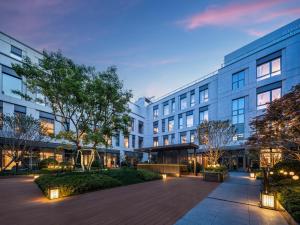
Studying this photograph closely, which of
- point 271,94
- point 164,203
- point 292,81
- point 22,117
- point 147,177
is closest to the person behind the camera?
point 164,203

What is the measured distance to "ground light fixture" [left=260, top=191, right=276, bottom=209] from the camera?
7.90 m

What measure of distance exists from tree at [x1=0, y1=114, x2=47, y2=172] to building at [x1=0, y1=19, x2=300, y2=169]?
330 cm

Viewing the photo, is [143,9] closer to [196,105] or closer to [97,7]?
[97,7]

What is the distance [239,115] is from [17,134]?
31531 millimetres

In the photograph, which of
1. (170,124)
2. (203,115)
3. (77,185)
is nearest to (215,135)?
(77,185)

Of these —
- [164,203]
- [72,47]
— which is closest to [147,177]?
[164,203]

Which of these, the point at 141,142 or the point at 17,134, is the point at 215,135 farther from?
the point at 141,142

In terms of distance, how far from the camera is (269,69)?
2827cm

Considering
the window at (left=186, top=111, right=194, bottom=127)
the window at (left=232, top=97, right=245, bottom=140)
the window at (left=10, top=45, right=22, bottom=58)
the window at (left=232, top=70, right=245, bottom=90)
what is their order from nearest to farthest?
the window at (left=10, top=45, right=22, bottom=58) → the window at (left=232, top=97, right=245, bottom=140) → the window at (left=232, top=70, right=245, bottom=90) → the window at (left=186, top=111, right=194, bottom=127)

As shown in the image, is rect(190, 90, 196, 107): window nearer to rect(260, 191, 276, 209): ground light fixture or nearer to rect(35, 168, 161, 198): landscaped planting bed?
rect(35, 168, 161, 198): landscaped planting bed

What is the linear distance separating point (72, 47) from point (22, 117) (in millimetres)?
10283

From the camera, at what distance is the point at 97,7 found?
13328 mm

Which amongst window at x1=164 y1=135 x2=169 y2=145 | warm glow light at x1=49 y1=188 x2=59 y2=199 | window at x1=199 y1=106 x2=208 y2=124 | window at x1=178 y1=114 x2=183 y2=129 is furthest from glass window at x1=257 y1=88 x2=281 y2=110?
warm glow light at x1=49 y1=188 x2=59 y2=199

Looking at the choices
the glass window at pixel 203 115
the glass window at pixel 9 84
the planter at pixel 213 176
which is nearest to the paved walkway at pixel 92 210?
the planter at pixel 213 176
